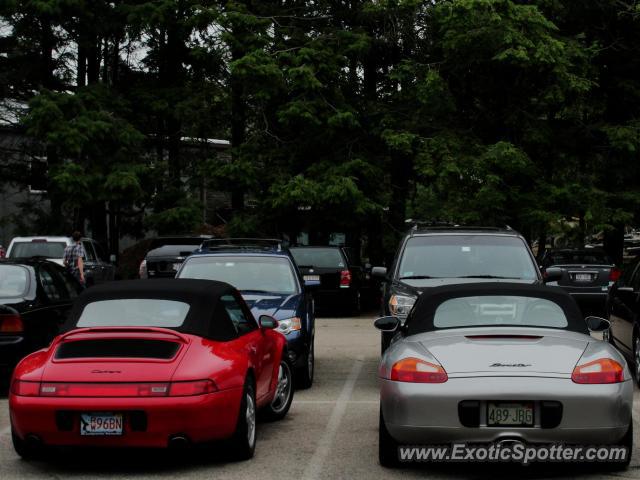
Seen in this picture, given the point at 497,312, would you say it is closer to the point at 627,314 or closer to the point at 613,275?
the point at 627,314

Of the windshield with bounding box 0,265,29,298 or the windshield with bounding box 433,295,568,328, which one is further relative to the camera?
the windshield with bounding box 0,265,29,298

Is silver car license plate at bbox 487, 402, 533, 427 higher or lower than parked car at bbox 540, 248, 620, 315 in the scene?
higher

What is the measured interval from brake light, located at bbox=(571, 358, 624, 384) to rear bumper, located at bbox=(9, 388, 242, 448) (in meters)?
2.44

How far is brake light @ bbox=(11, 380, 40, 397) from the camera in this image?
742cm

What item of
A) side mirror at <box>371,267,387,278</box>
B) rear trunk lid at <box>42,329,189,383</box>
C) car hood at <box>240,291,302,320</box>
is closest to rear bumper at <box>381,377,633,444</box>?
rear trunk lid at <box>42,329,189,383</box>

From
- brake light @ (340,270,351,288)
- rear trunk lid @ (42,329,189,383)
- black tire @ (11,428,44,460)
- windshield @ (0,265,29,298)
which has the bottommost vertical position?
brake light @ (340,270,351,288)

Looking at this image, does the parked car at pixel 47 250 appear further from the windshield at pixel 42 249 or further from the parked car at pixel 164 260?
the parked car at pixel 164 260

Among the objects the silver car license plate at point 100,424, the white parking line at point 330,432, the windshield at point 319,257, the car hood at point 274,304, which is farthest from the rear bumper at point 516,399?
the windshield at point 319,257

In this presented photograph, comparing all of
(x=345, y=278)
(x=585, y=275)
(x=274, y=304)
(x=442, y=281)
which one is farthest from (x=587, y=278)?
(x=274, y=304)

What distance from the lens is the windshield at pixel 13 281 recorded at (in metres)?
12.2

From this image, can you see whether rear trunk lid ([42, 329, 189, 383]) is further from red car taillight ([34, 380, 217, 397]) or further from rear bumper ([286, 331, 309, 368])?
rear bumper ([286, 331, 309, 368])

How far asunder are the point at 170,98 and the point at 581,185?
45.8 feet

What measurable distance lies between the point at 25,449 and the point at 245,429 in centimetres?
156

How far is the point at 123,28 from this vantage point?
35.1 meters
